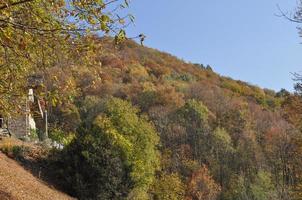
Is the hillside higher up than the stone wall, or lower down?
lower down

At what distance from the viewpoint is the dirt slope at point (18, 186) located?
1593cm

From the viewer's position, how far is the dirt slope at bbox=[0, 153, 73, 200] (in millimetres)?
15931

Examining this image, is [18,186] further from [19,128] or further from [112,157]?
[19,128]

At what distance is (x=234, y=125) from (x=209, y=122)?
2607 millimetres

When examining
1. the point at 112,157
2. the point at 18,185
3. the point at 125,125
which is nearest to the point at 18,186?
the point at 18,185

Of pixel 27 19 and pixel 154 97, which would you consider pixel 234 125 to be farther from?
pixel 27 19

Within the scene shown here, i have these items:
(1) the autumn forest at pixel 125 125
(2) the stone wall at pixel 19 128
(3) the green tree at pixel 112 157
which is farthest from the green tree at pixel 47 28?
(2) the stone wall at pixel 19 128

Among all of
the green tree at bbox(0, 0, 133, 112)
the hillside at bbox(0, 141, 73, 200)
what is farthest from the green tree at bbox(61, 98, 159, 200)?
the green tree at bbox(0, 0, 133, 112)

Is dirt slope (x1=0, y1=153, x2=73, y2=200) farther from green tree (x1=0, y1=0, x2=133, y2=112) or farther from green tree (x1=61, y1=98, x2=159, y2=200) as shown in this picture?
green tree (x1=0, y1=0, x2=133, y2=112)

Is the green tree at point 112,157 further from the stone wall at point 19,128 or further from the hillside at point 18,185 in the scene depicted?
the stone wall at point 19,128

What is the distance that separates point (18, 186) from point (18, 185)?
0.80ft

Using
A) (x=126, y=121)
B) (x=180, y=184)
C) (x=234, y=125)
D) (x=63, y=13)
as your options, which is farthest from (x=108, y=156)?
(x=234, y=125)

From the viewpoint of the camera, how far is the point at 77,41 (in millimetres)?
6750

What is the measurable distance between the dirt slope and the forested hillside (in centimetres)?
295
